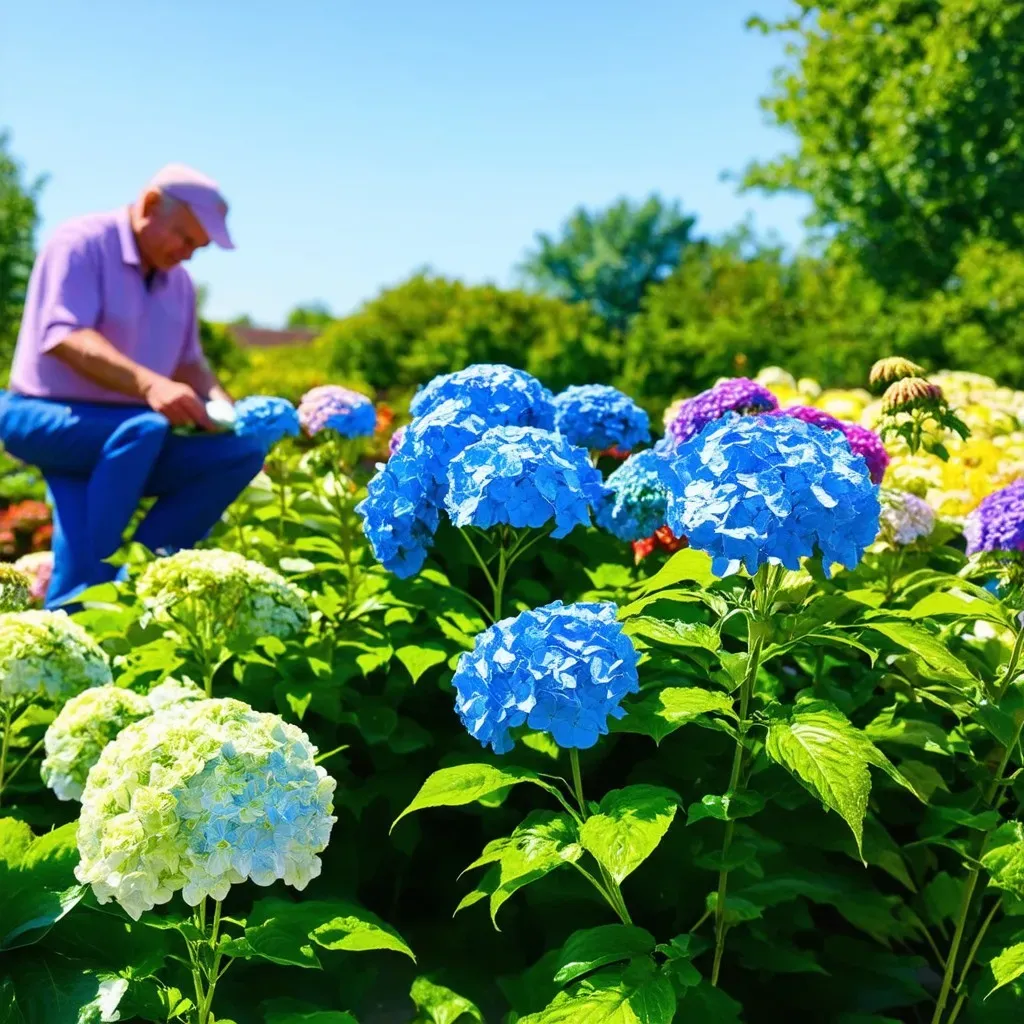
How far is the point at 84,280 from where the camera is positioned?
4.12 metres

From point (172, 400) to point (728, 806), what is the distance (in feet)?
8.88

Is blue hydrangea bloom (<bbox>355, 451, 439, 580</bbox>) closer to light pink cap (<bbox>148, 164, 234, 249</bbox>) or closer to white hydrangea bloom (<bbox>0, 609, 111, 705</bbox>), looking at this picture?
white hydrangea bloom (<bbox>0, 609, 111, 705</bbox>)

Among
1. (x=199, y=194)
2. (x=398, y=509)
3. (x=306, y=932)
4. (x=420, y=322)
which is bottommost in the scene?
(x=306, y=932)

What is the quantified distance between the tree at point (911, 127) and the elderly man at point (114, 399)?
12.7 metres

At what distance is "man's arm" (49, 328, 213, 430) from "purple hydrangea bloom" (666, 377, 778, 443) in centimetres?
187

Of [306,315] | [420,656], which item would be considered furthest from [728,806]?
[306,315]

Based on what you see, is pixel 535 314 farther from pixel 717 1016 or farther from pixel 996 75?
pixel 717 1016

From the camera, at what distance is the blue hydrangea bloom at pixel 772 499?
179 centimetres

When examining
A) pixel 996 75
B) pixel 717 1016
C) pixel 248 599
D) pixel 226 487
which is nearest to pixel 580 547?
pixel 248 599

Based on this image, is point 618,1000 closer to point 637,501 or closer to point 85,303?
point 637,501

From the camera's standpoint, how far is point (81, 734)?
231cm

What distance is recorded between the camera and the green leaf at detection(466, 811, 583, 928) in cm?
181

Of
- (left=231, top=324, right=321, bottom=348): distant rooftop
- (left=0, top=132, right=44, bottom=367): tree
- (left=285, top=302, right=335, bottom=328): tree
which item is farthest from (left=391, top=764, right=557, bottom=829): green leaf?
(left=285, top=302, right=335, bottom=328): tree

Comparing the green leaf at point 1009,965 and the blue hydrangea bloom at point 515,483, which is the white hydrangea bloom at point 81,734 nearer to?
the blue hydrangea bloom at point 515,483
